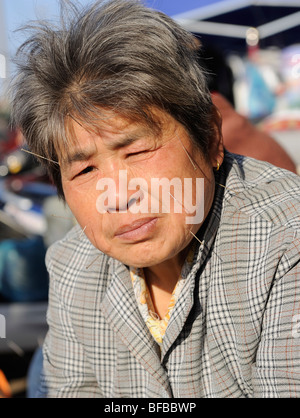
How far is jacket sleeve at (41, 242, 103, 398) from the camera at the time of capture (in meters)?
1.57

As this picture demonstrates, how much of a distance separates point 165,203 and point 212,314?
1.14 ft

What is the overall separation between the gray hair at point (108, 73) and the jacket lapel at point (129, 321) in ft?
1.40

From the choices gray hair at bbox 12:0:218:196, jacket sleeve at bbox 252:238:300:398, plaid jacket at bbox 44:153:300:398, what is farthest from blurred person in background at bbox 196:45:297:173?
jacket sleeve at bbox 252:238:300:398

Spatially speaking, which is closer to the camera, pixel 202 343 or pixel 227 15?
pixel 202 343

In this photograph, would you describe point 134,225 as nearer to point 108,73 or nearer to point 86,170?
point 86,170

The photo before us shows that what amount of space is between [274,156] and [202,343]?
3.52 ft

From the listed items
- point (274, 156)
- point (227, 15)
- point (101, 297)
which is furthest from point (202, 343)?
point (227, 15)

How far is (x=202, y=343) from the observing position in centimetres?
133

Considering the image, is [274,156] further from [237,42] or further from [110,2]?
[237,42]

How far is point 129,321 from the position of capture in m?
1.41

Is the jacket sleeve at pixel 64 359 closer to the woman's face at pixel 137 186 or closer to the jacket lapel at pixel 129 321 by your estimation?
A: the jacket lapel at pixel 129 321

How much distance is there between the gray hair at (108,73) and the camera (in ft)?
3.69

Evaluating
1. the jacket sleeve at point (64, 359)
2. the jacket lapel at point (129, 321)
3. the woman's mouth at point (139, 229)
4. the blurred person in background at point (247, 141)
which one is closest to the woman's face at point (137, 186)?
the woman's mouth at point (139, 229)

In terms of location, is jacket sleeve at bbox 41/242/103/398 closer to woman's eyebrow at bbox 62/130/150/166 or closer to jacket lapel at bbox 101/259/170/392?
jacket lapel at bbox 101/259/170/392
